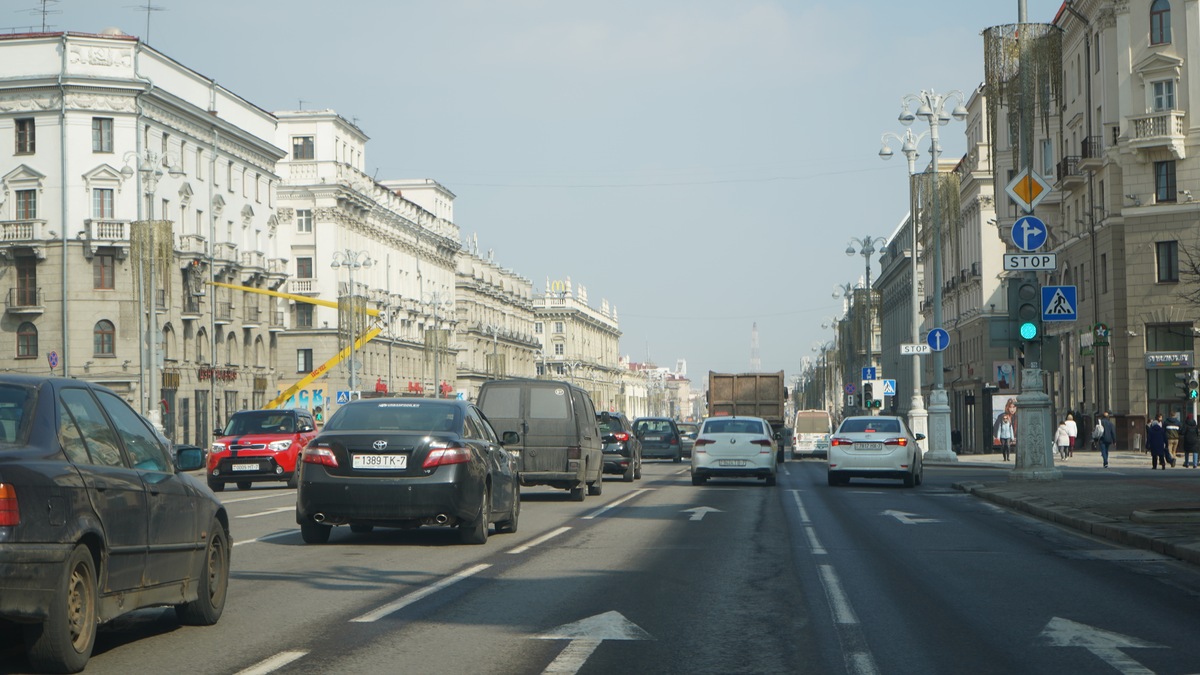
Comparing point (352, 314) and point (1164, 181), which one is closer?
point (1164, 181)

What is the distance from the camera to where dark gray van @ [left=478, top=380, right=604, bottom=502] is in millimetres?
24141

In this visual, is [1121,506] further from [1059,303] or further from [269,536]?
[269,536]

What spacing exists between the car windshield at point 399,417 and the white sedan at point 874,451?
1608cm

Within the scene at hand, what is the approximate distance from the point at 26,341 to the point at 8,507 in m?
62.0

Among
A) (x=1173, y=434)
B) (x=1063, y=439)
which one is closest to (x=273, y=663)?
(x=1063, y=439)

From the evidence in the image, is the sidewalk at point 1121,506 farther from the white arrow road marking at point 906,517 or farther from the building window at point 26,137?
the building window at point 26,137

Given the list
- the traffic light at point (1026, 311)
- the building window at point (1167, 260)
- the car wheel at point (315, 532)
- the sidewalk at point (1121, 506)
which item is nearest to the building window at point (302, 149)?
the building window at point (1167, 260)

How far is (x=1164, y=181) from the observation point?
5266 cm

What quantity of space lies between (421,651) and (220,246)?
67.6 metres

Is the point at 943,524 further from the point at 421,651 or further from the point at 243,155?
the point at 243,155

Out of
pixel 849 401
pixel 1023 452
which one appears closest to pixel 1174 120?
pixel 1023 452

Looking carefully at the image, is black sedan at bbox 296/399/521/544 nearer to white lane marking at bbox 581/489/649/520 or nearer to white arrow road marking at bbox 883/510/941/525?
white lane marking at bbox 581/489/649/520

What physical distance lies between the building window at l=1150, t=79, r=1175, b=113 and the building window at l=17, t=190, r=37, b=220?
47.3m

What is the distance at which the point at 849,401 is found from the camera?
8281 centimetres
